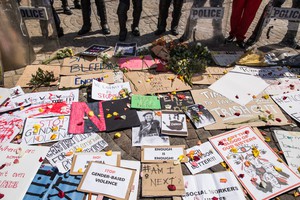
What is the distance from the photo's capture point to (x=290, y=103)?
3852 mm

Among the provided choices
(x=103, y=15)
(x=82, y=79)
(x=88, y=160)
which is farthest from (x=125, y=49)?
(x=88, y=160)

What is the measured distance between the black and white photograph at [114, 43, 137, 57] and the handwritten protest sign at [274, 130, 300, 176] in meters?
2.97

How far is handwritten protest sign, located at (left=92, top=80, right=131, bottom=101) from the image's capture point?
3.81 metres

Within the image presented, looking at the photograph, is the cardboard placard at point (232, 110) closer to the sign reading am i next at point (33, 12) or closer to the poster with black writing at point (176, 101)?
the poster with black writing at point (176, 101)

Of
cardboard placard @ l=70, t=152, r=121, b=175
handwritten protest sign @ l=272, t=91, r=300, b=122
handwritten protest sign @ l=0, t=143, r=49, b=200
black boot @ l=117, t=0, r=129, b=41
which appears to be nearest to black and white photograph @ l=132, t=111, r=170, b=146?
cardboard placard @ l=70, t=152, r=121, b=175

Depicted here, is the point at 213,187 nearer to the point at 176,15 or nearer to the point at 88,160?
the point at 88,160

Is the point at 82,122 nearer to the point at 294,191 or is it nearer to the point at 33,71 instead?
the point at 33,71

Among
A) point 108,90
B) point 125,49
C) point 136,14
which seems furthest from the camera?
point 136,14

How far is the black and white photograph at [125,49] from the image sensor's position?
4.82 m

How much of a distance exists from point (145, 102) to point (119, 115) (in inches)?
18.6

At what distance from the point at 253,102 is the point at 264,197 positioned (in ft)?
5.37

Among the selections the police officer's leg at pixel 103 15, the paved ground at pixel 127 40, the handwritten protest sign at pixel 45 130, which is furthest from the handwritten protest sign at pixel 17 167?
the police officer's leg at pixel 103 15

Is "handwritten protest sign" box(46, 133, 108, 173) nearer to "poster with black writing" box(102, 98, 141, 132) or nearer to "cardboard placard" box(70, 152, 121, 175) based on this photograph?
"cardboard placard" box(70, 152, 121, 175)

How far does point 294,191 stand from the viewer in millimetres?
2705
